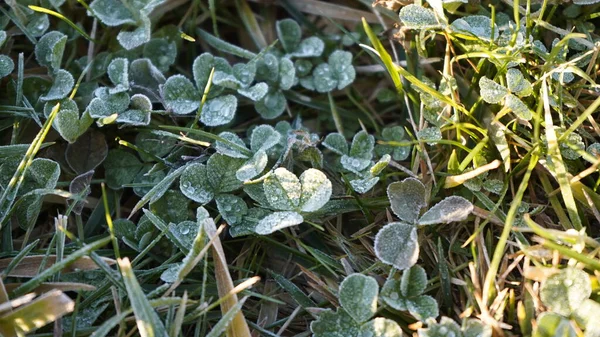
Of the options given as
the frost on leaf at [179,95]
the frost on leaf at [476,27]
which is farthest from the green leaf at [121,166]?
the frost on leaf at [476,27]

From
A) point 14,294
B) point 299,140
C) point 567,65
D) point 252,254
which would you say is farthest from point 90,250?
point 567,65

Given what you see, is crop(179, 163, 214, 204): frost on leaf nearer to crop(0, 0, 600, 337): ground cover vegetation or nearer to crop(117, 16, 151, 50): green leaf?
crop(0, 0, 600, 337): ground cover vegetation

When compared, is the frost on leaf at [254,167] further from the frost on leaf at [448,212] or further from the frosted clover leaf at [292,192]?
the frost on leaf at [448,212]

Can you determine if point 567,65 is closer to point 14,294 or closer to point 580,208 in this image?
point 580,208

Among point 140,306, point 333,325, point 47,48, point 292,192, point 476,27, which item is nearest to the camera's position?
point 140,306

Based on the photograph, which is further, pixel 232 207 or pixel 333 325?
pixel 232 207

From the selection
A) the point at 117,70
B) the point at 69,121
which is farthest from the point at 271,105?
the point at 69,121

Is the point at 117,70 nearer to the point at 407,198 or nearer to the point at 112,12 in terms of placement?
the point at 112,12
